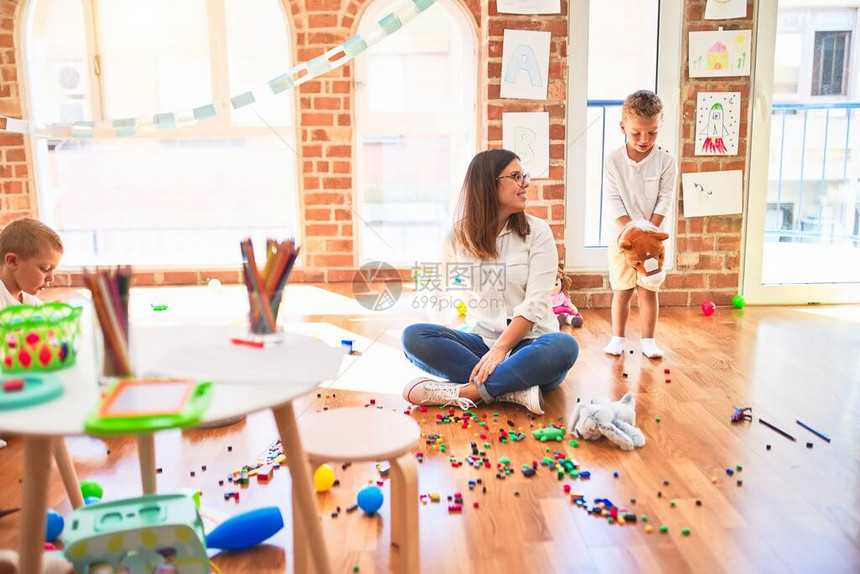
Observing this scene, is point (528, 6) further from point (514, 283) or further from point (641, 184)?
point (514, 283)

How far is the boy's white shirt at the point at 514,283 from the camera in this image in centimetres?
204

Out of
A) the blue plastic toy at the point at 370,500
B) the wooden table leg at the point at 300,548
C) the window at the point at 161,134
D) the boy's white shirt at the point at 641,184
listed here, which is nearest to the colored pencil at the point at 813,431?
the boy's white shirt at the point at 641,184

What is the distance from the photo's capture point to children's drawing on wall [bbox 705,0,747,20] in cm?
309

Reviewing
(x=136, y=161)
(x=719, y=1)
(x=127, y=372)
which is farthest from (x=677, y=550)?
(x=136, y=161)

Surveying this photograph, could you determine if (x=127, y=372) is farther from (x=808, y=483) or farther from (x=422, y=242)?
(x=422, y=242)

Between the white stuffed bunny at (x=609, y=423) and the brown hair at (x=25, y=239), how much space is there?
52.9 inches

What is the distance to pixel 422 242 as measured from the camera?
422 centimetres

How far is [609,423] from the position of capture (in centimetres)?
174

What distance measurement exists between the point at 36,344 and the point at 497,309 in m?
1.41

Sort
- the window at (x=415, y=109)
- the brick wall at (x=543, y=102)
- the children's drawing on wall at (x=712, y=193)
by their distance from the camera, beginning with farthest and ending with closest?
1. the window at (x=415, y=109)
2. the children's drawing on wall at (x=712, y=193)
3. the brick wall at (x=543, y=102)

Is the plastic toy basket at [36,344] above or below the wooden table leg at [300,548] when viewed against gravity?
above

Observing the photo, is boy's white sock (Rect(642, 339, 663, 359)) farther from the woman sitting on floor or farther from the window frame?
the window frame

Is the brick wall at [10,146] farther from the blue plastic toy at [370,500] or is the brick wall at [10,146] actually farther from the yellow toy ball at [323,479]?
the blue plastic toy at [370,500]

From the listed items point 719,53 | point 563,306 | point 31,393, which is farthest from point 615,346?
point 31,393
